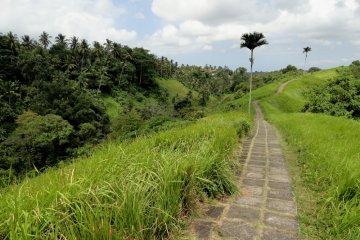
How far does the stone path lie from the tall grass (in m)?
0.30

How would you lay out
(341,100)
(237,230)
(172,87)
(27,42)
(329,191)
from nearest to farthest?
(237,230), (329,191), (341,100), (27,42), (172,87)

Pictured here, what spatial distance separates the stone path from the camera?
2967 millimetres

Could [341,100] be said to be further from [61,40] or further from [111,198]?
[61,40]

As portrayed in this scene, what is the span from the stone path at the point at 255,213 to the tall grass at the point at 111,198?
30 centimetres

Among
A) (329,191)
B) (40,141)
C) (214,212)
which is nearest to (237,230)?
(214,212)

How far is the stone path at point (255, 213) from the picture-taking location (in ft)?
9.73

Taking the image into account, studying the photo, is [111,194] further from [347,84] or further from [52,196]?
[347,84]

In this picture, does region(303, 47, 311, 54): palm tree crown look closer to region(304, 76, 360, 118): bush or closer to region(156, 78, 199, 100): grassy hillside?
region(156, 78, 199, 100): grassy hillside

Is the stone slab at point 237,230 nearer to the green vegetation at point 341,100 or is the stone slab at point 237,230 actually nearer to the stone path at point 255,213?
the stone path at point 255,213

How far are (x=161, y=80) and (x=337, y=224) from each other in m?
78.0

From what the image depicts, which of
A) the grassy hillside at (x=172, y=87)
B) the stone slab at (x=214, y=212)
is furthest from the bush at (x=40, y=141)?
the grassy hillside at (x=172, y=87)

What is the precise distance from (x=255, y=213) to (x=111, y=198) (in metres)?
1.79

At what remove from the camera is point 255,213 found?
3414 millimetres

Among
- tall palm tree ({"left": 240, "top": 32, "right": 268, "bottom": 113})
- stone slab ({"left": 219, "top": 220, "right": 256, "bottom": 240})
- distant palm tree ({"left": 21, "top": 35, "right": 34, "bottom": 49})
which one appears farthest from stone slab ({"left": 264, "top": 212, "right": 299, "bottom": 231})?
distant palm tree ({"left": 21, "top": 35, "right": 34, "bottom": 49})
